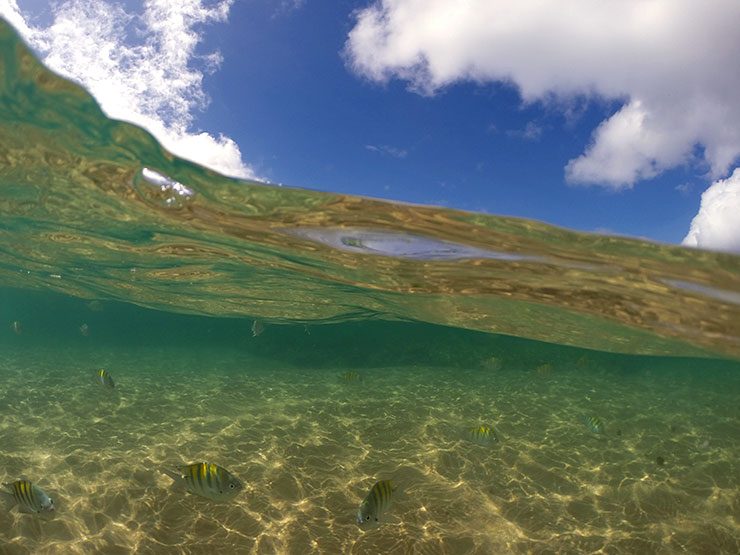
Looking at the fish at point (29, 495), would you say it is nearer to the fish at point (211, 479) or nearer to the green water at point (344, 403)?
the green water at point (344, 403)

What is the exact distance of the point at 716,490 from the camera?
10930 mm

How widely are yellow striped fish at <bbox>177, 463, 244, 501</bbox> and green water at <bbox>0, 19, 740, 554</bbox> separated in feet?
11.5

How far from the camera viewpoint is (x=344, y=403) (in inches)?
624

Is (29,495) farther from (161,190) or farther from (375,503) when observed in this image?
(161,190)

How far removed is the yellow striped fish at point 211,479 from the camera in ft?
17.6

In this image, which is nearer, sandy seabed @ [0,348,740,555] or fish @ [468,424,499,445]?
fish @ [468,424,499,445]

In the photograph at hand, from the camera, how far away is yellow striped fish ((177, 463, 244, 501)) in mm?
5375

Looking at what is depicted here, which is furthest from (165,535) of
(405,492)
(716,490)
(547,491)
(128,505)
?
(716,490)

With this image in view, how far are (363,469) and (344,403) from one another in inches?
198

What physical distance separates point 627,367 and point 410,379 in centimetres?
1795

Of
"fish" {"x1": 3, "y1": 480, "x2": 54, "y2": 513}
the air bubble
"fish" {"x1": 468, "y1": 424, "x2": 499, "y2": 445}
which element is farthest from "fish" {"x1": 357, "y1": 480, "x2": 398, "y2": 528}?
the air bubble

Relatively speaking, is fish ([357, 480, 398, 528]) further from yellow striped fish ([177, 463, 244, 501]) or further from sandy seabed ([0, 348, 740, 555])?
sandy seabed ([0, 348, 740, 555])

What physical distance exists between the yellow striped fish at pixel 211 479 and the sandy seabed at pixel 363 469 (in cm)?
Result: 351

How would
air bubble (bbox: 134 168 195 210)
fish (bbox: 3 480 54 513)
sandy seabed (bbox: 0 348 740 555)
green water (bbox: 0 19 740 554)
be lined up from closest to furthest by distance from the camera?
fish (bbox: 3 480 54 513) < sandy seabed (bbox: 0 348 740 555) < green water (bbox: 0 19 740 554) < air bubble (bbox: 134 168 195 210)
